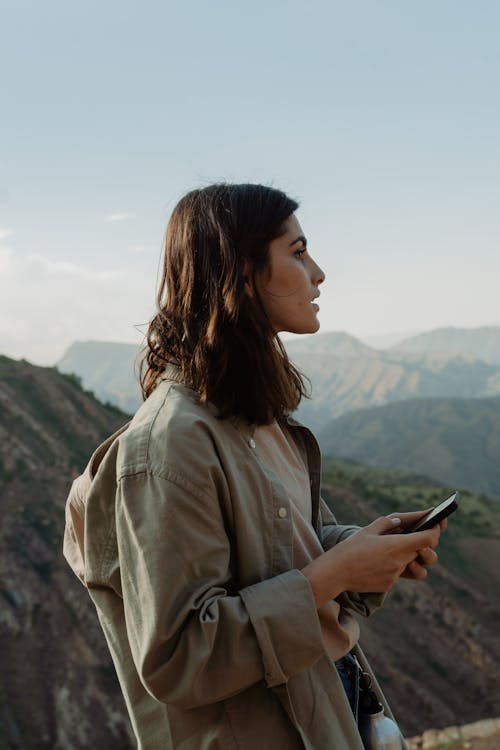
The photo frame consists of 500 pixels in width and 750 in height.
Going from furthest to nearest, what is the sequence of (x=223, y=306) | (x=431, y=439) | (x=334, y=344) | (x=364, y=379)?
(x=334, y=344) → (x=364, y=379) → (x=431, y=439) → (x=223, y=306)

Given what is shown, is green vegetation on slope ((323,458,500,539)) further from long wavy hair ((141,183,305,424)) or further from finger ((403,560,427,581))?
long wavy hair ((141,183,305,424))

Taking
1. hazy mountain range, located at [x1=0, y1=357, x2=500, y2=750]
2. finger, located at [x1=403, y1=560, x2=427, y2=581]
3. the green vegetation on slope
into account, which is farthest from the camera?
the green vegetation on slope

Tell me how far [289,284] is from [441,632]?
52.9ft

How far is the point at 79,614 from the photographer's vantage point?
12.4 m

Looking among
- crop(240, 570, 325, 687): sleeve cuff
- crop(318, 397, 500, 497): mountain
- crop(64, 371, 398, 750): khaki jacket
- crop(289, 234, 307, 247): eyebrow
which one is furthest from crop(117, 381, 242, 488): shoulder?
crop(318, 397, 500, 497): mountain

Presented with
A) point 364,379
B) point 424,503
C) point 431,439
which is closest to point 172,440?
point 424,503

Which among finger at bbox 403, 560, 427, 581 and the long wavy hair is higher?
the long wavy hair

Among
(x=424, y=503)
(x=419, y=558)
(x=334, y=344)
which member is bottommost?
(x=334, y=344)

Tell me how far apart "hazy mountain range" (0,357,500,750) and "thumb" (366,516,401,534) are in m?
9.90

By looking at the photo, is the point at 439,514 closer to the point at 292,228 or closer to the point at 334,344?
the point at 292,228

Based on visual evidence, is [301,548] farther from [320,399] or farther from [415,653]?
[320,399]

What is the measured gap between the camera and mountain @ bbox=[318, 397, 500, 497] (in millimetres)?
59594

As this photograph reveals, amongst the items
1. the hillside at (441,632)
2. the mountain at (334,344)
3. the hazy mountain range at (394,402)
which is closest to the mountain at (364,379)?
the hazy mountain range at (394,402)

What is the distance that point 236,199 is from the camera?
164cm
